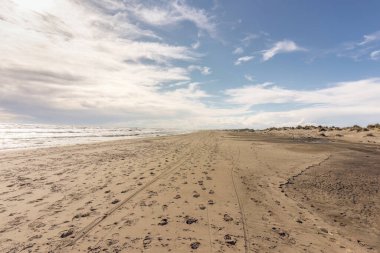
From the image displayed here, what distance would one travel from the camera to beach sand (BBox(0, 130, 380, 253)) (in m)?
5.70

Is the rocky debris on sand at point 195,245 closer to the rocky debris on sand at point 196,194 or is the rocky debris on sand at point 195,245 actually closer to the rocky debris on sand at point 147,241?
the rocky debris on sand at point 147,241

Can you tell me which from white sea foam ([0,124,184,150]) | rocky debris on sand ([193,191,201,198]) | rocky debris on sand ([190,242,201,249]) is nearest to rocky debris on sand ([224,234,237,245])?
rocky debris on sand ([190,242,201,249])

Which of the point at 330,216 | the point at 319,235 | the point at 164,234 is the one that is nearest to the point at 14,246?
the point at 164,234

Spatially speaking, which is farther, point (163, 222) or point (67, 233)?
point (163, 222)

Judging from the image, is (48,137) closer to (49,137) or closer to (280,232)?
(49,137)

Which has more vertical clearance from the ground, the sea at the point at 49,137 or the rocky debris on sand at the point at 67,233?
the sea at the point at 49,137

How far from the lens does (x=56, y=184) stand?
10.5m

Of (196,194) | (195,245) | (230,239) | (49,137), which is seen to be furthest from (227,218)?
(49,137)

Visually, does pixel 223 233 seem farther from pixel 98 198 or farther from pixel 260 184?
pixel 260 184

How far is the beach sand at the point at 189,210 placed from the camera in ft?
18.7

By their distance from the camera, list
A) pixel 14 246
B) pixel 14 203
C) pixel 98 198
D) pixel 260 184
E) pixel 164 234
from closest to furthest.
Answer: pixel 14 246 → pixel 164 234 → pixel 14 203 → pixel 98 198 → pixel 260 184

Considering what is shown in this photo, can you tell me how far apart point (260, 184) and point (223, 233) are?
5.40 meters

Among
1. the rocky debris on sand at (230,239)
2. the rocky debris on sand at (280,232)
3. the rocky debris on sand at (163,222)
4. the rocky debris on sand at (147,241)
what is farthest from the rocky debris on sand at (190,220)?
the rocky debris on sand at (280,232)

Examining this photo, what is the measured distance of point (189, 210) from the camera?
25.1ft
